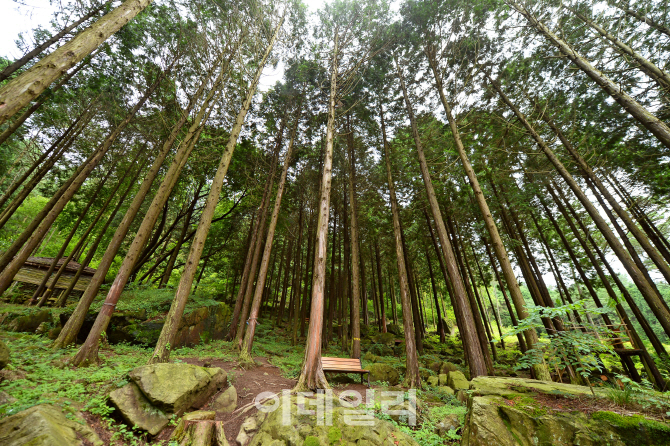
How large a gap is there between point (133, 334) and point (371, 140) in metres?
14.4

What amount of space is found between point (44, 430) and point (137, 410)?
4.45 ft

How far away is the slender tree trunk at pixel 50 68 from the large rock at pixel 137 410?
4.57 m

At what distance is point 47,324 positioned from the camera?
807 centimetres

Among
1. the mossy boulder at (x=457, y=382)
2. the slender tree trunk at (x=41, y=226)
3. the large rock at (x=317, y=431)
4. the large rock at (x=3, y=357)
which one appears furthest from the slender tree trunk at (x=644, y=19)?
the slender tree trunk at (x=41, y=226)

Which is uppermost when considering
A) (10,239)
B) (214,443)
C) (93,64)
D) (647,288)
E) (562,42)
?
(93,64)

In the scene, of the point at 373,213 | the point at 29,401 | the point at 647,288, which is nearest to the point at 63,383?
the point at 29,401

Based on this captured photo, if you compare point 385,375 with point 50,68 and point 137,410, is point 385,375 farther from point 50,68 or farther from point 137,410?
point 50,68

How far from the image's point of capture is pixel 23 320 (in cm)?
783

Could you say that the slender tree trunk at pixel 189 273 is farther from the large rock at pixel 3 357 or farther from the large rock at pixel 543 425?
the large rock at pixel 543 425

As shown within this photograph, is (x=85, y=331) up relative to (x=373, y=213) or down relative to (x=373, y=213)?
down

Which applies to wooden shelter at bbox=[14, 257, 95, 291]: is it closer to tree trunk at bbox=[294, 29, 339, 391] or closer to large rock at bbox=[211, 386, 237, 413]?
large rock at bbox=[211, 386, 237, 413]

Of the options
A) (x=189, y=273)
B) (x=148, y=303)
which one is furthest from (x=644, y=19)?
(x=148, y=303)

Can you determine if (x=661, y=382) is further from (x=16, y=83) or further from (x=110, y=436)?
(x=16, y=83)

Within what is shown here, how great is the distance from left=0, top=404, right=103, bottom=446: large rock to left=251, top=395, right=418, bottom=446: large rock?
228 centimetres
